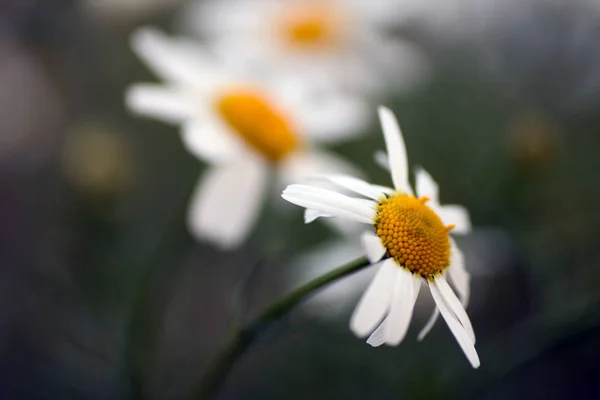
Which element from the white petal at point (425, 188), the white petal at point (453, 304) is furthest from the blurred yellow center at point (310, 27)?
the white petal at point (453, 304)

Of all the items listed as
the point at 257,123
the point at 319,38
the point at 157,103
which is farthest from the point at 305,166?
the point at 319,38

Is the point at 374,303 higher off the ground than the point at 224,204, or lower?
higher

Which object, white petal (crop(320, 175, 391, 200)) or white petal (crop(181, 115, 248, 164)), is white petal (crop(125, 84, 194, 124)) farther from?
white petal (crop(320, 175, 391, 200))

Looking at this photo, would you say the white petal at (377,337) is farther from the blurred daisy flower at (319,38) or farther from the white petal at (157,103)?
the blurred daisy flower at (319,38)

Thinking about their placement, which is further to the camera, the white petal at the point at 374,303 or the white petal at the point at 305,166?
the white petal at the point at 305,166

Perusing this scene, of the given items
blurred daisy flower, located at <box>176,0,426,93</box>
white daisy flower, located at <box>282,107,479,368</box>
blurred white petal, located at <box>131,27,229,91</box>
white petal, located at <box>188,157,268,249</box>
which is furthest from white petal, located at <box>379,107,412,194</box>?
blurred daisy flower, located at <box>176,0,426,93</box>

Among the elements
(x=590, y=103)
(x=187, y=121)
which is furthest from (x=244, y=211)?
(x=590, y=103)

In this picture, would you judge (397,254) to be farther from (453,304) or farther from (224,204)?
(224,204)
